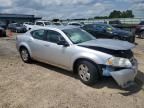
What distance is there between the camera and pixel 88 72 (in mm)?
6641

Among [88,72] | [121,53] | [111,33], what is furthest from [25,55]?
[111,33]

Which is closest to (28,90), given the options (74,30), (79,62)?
(79,62)

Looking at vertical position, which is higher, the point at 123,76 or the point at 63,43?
the point at 63,43

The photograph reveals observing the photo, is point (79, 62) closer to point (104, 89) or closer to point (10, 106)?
point (104, 89)

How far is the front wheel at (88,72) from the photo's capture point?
648 cm

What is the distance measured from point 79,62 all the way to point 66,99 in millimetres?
1468

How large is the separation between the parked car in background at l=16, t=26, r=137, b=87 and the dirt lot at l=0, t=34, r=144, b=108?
13.0 inches

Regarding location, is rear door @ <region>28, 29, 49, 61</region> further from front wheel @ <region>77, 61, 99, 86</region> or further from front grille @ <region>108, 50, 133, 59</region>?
front grille @ <region>108, 50, 133, 59</region>

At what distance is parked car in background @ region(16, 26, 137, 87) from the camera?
20.7 feet

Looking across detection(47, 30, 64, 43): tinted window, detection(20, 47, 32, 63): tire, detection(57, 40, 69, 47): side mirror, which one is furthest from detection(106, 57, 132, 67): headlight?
detection(20, 47, 32, 63): tire

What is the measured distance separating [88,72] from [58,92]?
3.41 ft

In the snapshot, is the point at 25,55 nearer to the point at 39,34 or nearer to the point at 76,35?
the point at 39,34

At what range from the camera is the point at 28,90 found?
6.33 meters

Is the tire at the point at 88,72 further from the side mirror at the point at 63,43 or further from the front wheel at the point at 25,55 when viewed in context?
the front wheel at the point at 25,55
